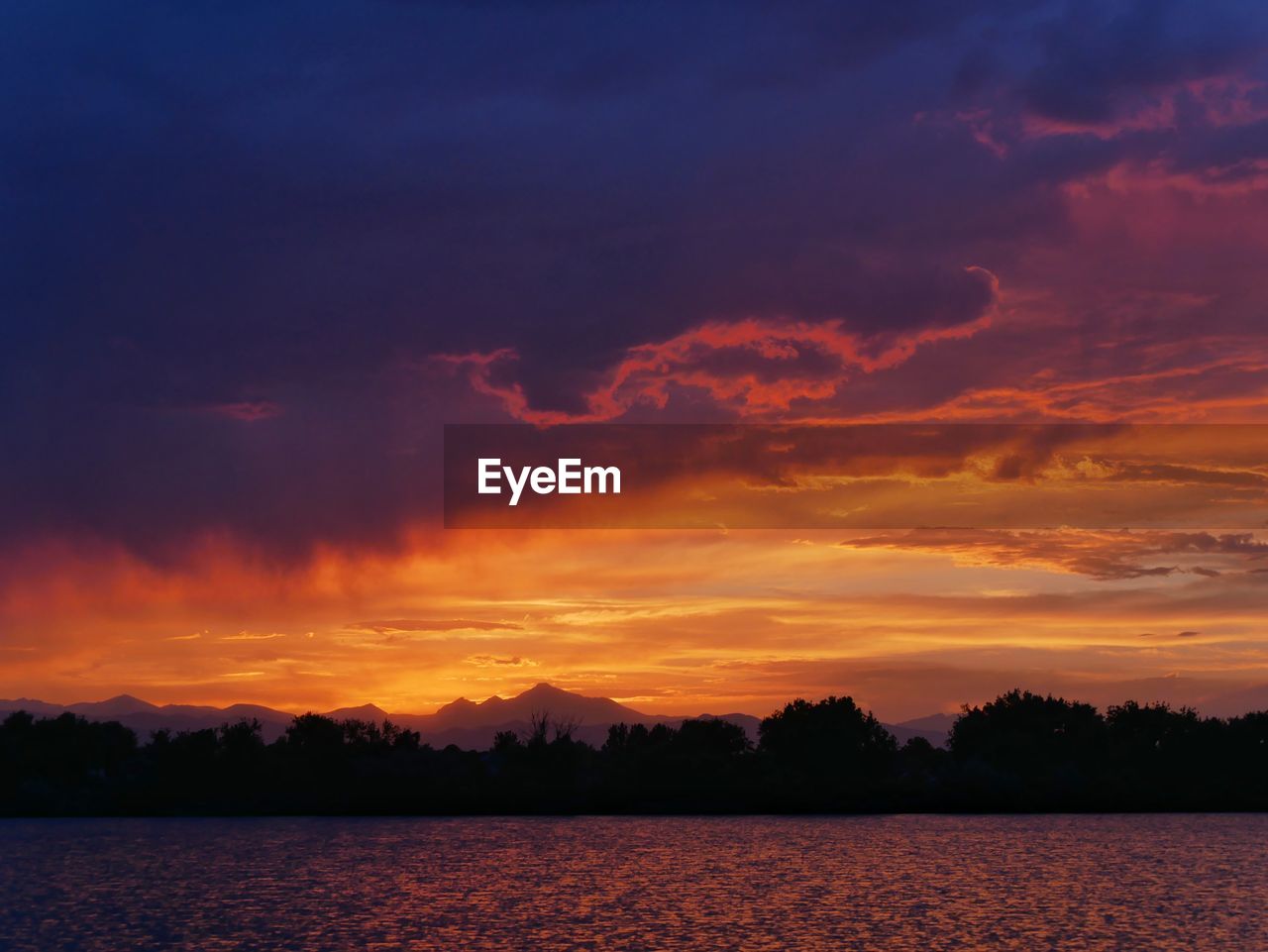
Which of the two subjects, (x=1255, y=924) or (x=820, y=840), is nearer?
(x=1255, y=924)

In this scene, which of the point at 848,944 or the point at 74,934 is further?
the point at 74,934

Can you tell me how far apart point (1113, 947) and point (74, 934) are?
54404 millimetres

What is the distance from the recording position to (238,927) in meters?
75.6

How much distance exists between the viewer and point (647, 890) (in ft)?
303

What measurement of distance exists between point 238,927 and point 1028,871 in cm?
6169

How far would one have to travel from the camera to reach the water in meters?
69.4

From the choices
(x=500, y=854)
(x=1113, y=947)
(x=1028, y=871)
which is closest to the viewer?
(x=1113, y=947)

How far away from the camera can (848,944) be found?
65.7 metres

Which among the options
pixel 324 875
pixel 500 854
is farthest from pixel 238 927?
pixel 500 854

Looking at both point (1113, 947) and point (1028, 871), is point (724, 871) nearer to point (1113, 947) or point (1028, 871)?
point (1028, 871)

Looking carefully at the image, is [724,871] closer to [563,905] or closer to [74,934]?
[563,905]

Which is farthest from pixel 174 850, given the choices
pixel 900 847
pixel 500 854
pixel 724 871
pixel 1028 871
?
pixel 1028 871

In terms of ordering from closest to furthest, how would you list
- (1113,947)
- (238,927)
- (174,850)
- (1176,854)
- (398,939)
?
(1113,947) → (398,939) → (238,927) → (1176,854) → (174,850)

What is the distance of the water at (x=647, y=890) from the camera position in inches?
2731
